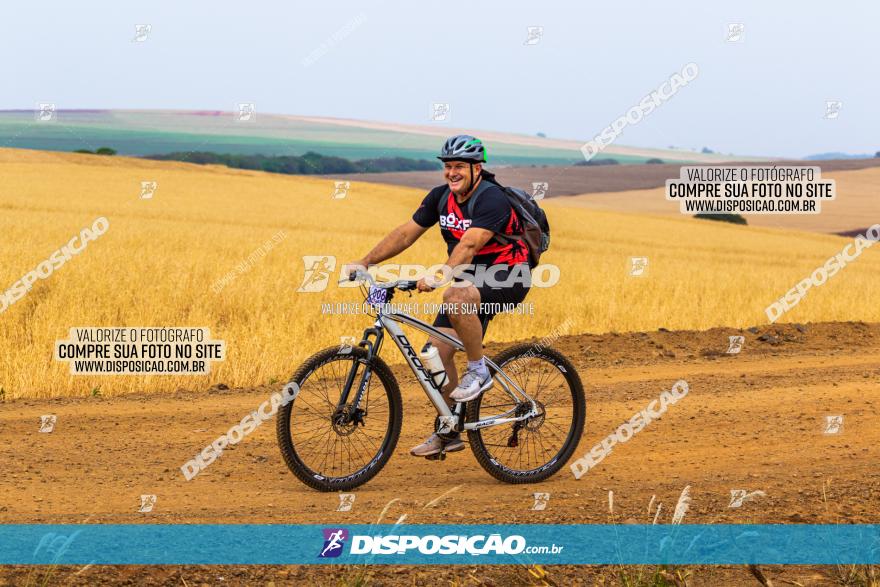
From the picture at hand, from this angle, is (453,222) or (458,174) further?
(453,222)

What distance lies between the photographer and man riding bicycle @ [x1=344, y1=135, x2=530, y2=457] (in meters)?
7.25

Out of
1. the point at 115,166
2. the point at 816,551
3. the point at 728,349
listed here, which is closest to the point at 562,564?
the point at 816,551

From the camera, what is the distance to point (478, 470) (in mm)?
8500

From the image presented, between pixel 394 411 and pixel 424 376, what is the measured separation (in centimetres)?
34

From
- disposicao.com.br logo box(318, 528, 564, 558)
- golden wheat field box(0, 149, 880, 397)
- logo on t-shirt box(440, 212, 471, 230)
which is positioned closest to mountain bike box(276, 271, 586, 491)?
logo on t-shirt box(440, 212, 471, 230)

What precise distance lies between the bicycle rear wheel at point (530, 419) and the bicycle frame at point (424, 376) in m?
0.04

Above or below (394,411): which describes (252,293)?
above

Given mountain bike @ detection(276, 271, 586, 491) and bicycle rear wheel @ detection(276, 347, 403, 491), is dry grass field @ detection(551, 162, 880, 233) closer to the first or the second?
mountain bike @ detection(276, 271, 586, 491)

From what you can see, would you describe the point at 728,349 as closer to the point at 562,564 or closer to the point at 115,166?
the point at 562,564

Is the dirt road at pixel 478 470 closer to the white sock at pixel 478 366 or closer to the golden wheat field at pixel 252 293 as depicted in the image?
the white sock at pixel 478 366

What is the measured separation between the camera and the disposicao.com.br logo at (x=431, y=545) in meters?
6.29

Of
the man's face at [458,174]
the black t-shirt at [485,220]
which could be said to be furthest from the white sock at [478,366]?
the man's face at [458,174]

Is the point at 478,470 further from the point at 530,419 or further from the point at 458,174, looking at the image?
the point at 458,174

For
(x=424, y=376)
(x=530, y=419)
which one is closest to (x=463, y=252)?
(x=424, y=376)
